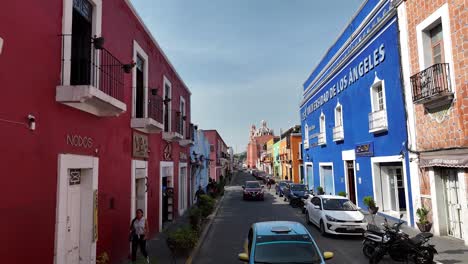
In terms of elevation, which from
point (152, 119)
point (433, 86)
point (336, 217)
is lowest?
point (336, 217)

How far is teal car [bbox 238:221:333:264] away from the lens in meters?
6.45

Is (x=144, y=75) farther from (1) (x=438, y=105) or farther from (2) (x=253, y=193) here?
(2) (x=253, y=193)

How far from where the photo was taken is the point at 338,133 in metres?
22.8

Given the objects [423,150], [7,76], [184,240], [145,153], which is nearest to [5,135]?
[7,76]

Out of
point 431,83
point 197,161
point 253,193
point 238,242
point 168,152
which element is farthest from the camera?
point 253,193

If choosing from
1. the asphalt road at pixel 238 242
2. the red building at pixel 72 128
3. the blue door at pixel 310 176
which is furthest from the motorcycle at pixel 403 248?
the blue door at pixel 310 176

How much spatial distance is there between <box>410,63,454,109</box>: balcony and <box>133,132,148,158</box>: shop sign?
32.5 ft

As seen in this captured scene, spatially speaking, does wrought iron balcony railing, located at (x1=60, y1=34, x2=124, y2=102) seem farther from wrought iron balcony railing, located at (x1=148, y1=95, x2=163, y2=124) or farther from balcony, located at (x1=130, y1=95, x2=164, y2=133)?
wrought iron balcony railing, located at (x1=148, y1=95, x2=163, y2=124)

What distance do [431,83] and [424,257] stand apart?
6052 mm

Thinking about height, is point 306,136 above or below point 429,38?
below

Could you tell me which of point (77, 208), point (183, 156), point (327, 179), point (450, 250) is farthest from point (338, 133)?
point (77, 208)

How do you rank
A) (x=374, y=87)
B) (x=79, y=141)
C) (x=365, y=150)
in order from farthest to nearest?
1. (x=365, y=150)
2. (x=374, y=87)
3. (x=79, y=141)

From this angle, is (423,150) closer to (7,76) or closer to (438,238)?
(438,238)

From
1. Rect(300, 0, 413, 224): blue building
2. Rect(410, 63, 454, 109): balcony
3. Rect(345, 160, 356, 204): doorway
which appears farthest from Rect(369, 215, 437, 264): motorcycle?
Rect(345, 160, 356, 204): doorway
